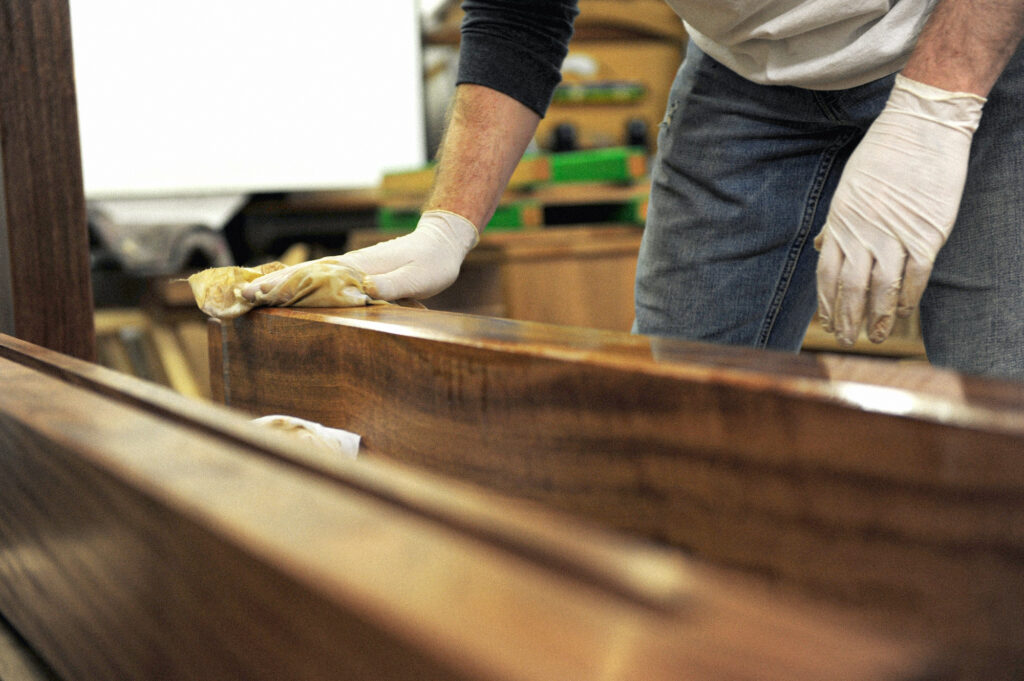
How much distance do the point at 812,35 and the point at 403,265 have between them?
56 cm

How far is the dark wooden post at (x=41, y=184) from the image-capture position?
1034 millimetres

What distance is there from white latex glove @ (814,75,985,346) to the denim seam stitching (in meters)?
0.27

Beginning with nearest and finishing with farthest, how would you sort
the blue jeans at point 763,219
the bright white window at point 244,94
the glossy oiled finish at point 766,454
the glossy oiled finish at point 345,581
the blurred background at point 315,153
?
the glossy oiled finish at point 345,581
the glossy oiled finish at point 766,454
the blue jeans at point 763,219
the blurred background at point 315,153
the bright white window at point 244,94

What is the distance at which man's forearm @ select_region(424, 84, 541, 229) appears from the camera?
4.13 feet

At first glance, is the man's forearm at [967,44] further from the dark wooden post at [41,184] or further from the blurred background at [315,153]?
the blurred background at [315,153]

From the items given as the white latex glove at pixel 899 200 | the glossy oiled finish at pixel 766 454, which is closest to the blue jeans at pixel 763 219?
the white latex glove at pixel 899 200

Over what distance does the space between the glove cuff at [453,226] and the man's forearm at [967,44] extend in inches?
22.4

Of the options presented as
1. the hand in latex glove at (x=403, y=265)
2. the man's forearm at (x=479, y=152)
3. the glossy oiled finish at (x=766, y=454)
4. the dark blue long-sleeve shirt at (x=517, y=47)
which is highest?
the dark blue long-sleeve shirt at (x=517, y=47)

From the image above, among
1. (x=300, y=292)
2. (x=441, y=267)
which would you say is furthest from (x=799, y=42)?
(x=300, y=292)

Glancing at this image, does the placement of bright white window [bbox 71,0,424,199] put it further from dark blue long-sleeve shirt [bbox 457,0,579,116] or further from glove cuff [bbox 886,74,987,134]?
glove cuff [bbox 886,74,987,134]

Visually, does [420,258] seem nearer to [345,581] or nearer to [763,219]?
[763,219]

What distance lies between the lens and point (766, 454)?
0.46 meters

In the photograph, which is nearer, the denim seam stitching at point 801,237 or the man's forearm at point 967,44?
the man's forearm at point 967,44

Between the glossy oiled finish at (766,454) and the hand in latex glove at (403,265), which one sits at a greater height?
the hand in latex glove at (403,265)
